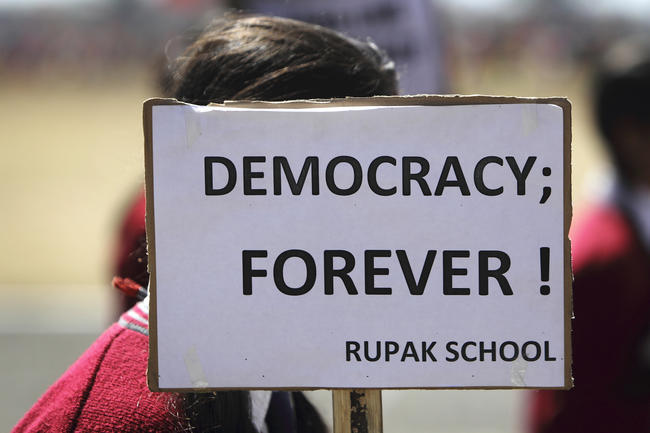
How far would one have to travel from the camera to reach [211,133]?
3.92 ft

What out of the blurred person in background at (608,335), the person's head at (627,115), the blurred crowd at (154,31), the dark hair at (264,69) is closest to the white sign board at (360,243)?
the dark hair at (264,69)

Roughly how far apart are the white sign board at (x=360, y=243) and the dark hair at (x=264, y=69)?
15 centimetres

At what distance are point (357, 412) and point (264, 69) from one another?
0.50 metres

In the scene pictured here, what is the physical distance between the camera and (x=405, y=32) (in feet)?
8.73

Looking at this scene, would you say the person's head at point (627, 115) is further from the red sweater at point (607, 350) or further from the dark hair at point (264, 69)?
the dark hair at point (264, 69)

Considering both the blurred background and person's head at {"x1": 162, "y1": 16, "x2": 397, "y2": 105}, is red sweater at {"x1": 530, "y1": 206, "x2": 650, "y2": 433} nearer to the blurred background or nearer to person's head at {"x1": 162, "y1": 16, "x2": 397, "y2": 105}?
the blurred background

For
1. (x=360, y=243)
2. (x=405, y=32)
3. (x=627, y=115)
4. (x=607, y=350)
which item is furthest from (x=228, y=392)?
(x=627, y=115)

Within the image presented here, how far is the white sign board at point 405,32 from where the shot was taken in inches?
104

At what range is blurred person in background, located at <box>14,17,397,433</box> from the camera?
1.17m

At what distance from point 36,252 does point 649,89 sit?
6.91 metres

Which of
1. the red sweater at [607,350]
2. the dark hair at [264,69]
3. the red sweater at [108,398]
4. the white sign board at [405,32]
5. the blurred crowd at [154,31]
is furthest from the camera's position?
the blurred crowd at [154,31]

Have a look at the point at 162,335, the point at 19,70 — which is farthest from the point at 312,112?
the point at 19,70

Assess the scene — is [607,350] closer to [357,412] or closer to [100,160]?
[357,412]

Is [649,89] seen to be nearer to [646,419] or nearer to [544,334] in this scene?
[646,419]
